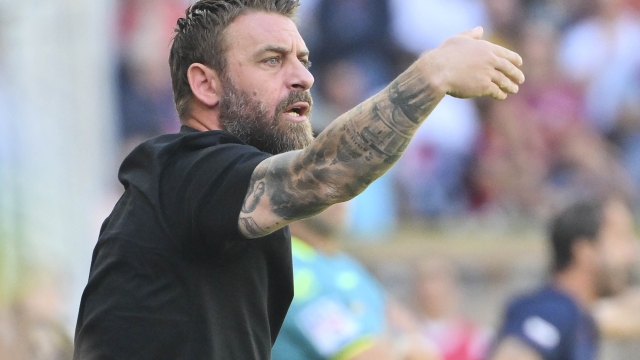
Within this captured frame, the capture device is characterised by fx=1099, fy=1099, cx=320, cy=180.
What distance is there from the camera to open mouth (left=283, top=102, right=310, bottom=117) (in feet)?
9.23

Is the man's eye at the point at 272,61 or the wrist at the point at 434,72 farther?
the man's eye at the point at 272,61

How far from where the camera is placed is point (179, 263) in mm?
2537

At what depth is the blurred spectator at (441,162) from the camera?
26.9ft

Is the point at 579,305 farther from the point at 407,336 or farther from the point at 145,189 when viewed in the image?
the point at 145,189

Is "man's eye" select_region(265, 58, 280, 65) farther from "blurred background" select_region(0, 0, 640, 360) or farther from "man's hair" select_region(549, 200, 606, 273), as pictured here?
"blurred background" select_region(0, 0, 640, 360)

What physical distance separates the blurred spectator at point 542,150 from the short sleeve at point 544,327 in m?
3.09

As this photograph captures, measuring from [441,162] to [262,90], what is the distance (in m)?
5.57

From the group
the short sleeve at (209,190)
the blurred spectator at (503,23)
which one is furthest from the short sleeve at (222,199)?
the blurred spectator at (503,23)

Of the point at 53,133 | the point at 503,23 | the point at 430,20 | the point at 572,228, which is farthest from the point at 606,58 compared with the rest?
the point at 53,133

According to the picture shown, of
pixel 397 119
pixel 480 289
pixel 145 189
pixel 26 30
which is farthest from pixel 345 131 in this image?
pixel 480 289

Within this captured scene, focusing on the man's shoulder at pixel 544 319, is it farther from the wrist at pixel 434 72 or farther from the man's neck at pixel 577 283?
the wrist at pixel 434 72

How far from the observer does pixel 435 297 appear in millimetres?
7211

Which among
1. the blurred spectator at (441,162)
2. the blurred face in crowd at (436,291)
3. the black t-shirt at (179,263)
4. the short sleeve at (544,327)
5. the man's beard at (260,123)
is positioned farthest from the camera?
the blurred spectator at (441,162)

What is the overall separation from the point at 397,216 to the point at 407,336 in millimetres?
3105
